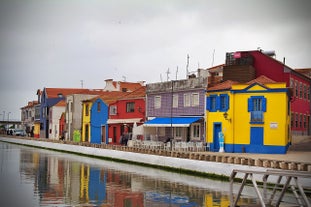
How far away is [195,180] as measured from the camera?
1115 inches

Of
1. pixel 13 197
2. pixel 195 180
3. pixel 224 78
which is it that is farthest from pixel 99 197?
pixel 224 78

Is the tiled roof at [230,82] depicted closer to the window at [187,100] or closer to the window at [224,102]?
the window at [224,102]

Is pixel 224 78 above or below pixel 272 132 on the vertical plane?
above

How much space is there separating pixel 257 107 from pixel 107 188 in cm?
1643

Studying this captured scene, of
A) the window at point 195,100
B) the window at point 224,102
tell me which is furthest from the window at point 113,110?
the window at point 224,102

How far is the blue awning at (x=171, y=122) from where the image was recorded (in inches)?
1598

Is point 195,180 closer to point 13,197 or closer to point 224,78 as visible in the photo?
point 13,197

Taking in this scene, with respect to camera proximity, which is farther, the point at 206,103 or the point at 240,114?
the point at 206,103

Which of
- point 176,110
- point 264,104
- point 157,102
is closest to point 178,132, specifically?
point 176,110

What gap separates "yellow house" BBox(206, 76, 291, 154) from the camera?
35.4 meters

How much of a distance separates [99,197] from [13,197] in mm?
3950

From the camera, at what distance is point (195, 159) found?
104 ft

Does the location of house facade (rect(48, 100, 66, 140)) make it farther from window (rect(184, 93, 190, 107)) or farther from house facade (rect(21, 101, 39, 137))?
window (rect(184, 93, 190, 107))

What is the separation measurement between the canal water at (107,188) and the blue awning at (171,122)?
718 centimetres
